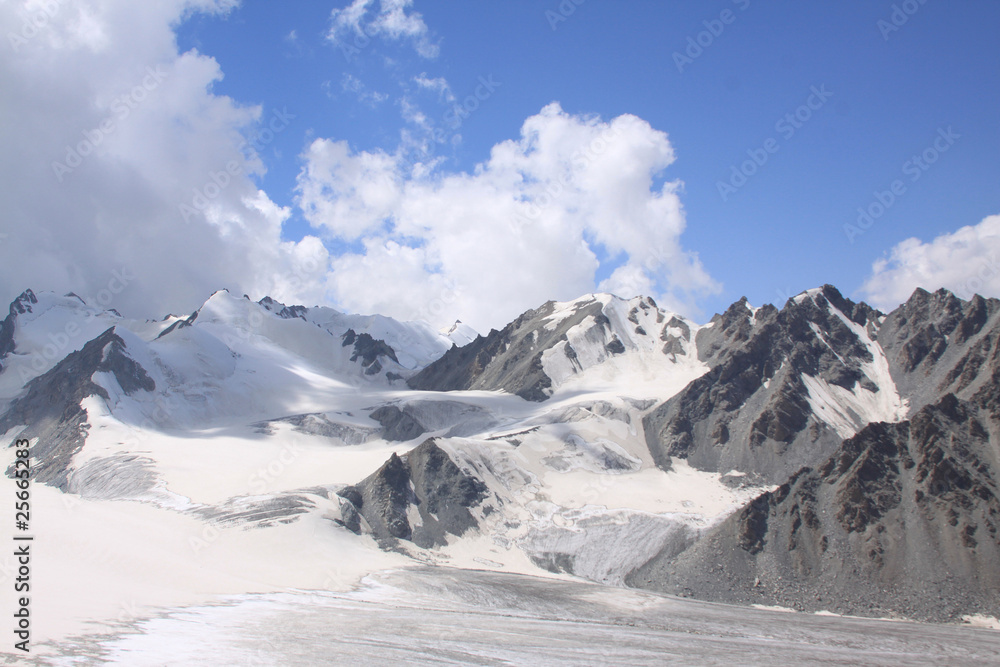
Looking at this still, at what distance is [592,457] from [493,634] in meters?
53.4

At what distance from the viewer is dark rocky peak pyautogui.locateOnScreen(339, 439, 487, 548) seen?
6844 cm

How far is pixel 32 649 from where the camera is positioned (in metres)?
27.3

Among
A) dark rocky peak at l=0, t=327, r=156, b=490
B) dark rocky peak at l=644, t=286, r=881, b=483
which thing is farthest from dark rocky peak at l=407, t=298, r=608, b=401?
dark rocky peak at l=0, t=327, r=156, b=490

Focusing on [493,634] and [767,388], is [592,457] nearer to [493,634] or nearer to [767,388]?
[767,388]

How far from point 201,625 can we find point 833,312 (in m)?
124

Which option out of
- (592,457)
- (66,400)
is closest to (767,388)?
(592,457)

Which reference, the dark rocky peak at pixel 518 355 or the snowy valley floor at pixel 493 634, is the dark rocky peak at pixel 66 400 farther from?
the snowy valley floor at pixel 493 634

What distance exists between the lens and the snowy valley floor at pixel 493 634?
3159 cm

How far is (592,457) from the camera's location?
297 feet

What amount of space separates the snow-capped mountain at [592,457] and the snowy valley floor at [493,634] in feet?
21.7

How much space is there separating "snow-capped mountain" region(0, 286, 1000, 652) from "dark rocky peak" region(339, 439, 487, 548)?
29 centimetres

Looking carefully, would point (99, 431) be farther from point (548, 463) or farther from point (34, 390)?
point (548, 463)

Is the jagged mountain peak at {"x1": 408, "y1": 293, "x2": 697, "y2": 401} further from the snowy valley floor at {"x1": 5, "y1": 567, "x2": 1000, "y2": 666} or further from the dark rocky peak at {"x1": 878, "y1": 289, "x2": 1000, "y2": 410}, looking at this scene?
the snowy valley floor at {"x1": 5, "y1": 567, "x2": 1000, "y2": 666}

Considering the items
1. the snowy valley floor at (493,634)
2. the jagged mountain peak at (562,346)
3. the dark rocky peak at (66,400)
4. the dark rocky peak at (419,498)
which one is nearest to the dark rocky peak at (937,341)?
the jagged mountain peak at (562,346)
